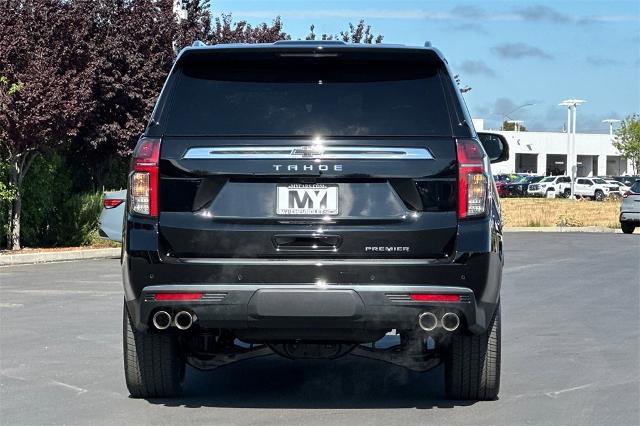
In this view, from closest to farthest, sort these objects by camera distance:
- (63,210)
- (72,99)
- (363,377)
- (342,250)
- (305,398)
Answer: (342,250), (305,398), (363,377), (72,99), (63,210)

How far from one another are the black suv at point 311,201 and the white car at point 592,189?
7320cm

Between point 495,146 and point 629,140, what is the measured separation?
104 metres

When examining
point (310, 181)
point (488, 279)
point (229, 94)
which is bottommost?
point (488, 279)

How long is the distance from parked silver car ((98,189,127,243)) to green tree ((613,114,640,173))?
92347 millimetres

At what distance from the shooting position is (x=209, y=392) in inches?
302

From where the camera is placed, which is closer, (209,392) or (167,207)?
(167,207)

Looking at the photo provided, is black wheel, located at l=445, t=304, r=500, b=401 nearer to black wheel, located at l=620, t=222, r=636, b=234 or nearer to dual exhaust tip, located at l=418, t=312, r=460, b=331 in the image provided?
dual exhaust tip, located at l=418, t=312, r=460, b=331

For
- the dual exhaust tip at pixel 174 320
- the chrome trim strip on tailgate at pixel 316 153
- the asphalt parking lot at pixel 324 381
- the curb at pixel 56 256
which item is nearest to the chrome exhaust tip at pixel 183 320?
the dual exhaust tip at pixel 174 320

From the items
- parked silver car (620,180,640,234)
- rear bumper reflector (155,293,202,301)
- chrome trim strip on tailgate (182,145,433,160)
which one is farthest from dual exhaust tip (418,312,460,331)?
parked silver car (620,180,640,234)

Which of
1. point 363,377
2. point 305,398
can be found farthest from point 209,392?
point 363,377

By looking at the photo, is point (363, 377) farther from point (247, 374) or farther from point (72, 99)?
point (72, 99)

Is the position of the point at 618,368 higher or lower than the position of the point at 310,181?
lower

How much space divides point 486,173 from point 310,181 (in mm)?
977

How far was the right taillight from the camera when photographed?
643cm
